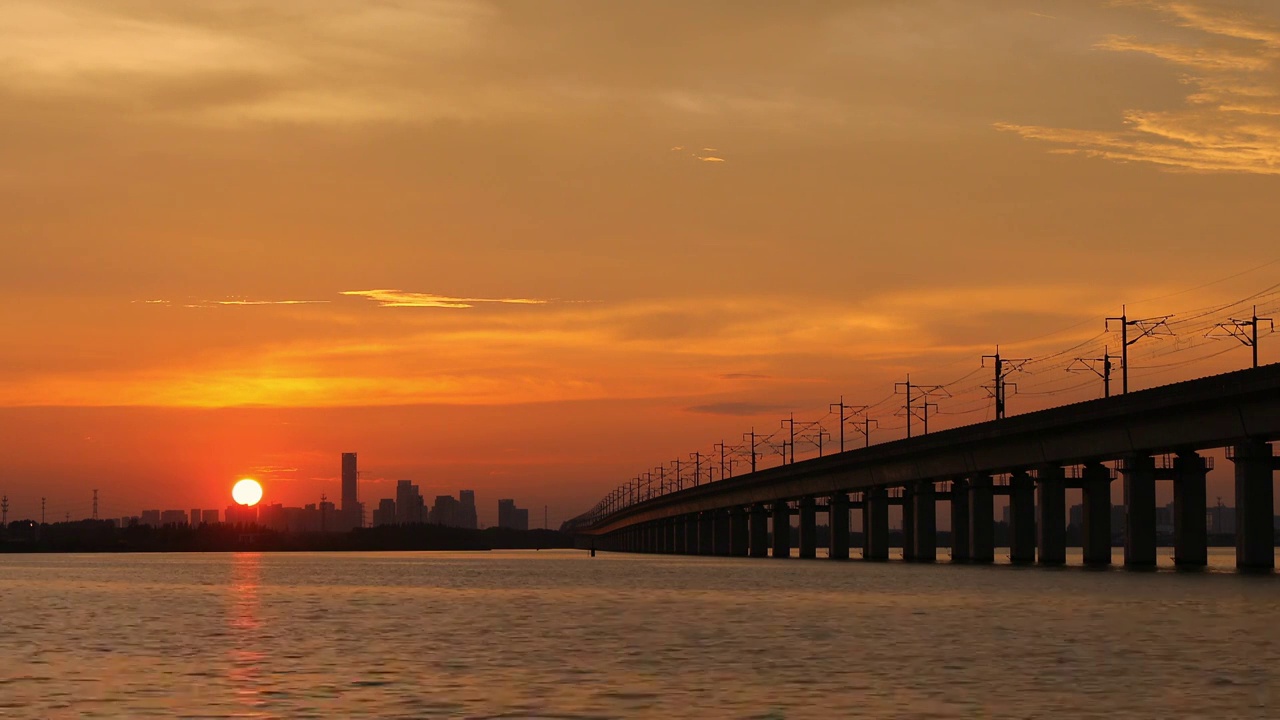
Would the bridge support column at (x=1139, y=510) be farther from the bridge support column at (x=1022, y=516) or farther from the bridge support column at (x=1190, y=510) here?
the bridge support column at (x=1022, y=516)

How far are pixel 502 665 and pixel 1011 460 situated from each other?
97783 mm

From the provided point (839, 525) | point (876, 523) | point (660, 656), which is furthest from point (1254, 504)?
point (839, 525)

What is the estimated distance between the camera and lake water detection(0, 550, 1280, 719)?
3019cm

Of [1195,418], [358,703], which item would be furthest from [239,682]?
[1195,418]

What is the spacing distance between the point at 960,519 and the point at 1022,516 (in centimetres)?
1537

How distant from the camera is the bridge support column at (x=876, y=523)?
173 meters

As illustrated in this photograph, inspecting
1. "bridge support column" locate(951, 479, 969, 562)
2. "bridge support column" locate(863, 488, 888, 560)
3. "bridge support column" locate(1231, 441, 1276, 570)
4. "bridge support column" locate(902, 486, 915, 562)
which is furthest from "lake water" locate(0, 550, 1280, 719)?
"bridge support column" locate(863, 488, 888, 560)

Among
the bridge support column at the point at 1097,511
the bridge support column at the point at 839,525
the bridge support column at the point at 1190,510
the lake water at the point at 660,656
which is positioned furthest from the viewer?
the bridge support column at the point at 839,525

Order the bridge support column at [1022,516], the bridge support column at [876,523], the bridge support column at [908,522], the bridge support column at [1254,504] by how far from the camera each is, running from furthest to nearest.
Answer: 1. the bridge support column at [876,523]
2. the bridge support column at [908,522]
3. the bridge support column at [1022,516]
4. the bridge support column at [1254,504]

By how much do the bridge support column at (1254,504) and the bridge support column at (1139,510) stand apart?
33.3ft

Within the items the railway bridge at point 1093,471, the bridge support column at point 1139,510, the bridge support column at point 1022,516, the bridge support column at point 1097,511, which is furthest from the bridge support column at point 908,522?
the bridge support column at point 1139,510

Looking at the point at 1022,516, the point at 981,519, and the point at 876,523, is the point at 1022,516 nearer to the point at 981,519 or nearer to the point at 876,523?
the point at 981,519

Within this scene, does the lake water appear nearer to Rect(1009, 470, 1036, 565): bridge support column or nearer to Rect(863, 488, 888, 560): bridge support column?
Rect(1009, 470, 1036, 565): bridge support column

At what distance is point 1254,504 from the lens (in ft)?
318
